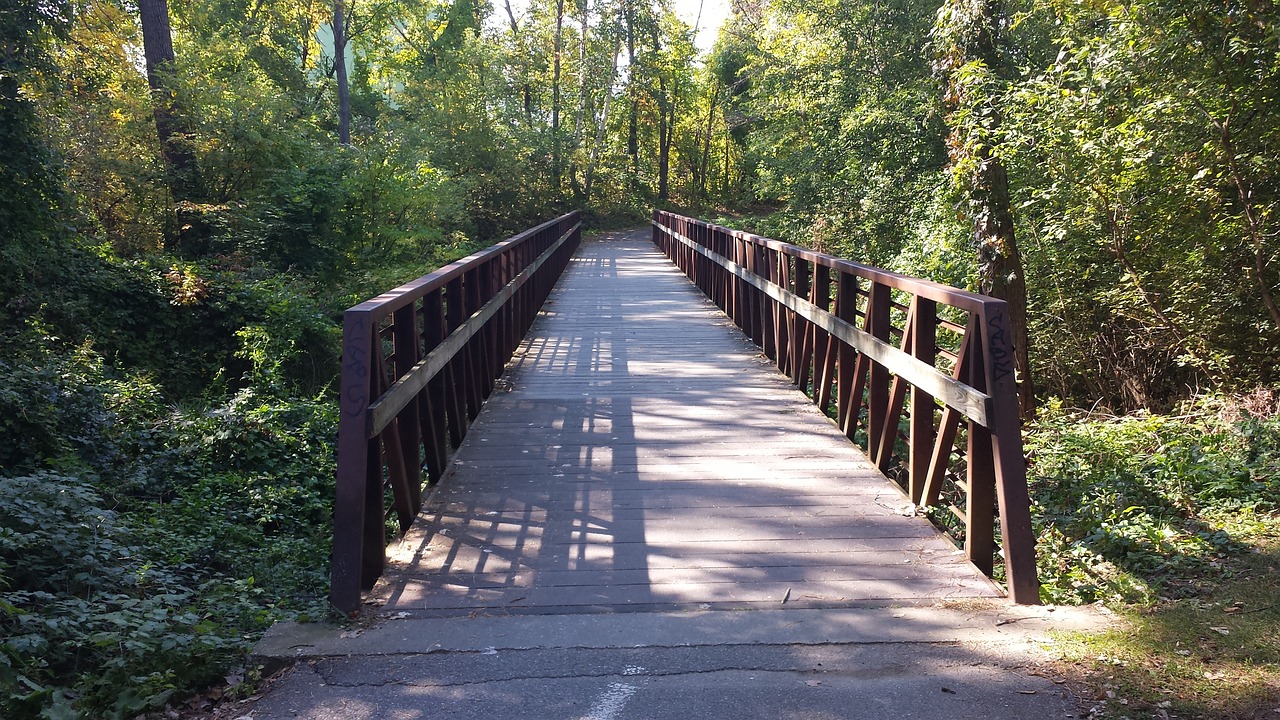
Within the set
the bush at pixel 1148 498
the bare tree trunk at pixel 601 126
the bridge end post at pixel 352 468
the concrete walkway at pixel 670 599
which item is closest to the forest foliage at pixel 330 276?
the bush at pixel 1148 498

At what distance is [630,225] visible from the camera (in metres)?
44.0

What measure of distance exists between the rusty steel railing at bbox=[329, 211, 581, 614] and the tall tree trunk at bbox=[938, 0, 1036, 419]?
5425 mm

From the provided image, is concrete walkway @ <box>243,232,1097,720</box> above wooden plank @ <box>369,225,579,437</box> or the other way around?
the other way around

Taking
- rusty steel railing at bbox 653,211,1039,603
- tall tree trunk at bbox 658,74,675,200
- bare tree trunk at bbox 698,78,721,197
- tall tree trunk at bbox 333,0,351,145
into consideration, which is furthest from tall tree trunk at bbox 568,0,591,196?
rusty steel railing at bbox 653,211,1039,603

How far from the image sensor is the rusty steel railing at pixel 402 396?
364 cm

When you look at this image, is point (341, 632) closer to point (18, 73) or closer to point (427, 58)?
point (18, 73)

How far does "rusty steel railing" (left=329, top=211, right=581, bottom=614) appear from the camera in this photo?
3.64m

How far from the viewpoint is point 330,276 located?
15.6m

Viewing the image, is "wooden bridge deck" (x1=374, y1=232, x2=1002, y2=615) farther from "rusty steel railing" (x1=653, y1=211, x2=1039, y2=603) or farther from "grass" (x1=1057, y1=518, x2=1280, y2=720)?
"grass" (x1=1057, y1=518, x2=1280, y2=720)

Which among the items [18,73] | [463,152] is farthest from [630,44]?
[18,73]

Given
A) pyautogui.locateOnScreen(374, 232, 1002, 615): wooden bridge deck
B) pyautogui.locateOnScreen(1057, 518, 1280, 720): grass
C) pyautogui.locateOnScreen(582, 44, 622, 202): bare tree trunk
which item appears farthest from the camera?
pyautogui.locateOnScreen(582, 44, 622, 202): bare tree trunk

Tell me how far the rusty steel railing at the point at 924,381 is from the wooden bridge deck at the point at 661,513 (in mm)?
179

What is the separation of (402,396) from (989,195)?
314 inches

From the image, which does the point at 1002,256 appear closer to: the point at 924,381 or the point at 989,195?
the point at 989,195
